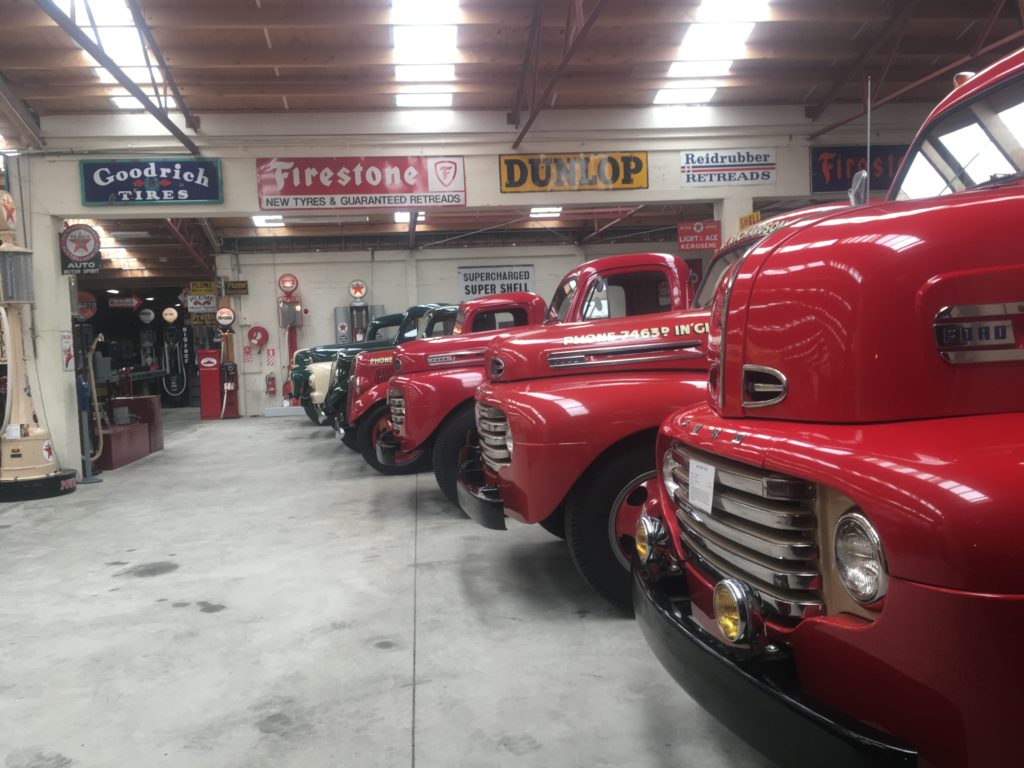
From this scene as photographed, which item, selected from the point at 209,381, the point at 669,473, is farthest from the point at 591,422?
the point at 209,381

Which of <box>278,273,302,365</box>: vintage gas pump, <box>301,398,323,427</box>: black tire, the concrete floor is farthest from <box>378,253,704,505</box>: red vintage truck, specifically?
<box>278,273,302,365</box>: vintage gas pump

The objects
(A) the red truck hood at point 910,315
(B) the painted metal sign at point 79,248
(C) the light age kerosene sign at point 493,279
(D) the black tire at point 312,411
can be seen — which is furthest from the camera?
(C) the light age kerosene sign at point 493,279

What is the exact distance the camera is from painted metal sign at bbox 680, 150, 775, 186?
8867mm

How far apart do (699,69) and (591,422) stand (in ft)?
20.9

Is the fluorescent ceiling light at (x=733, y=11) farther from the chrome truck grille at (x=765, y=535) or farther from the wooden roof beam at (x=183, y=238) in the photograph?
the wooden roof beam at (x=183, y=238)

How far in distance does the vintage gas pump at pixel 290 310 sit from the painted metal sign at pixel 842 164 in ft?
36.4

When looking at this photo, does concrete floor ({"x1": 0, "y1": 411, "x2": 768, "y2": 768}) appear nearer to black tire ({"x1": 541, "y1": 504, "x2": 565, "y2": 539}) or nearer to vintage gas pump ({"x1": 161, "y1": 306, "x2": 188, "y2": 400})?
black tire ({"x1": 541, "y1": 504, "x2": 565, "y2": 539})

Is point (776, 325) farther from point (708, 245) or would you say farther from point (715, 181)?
point (708, 245)

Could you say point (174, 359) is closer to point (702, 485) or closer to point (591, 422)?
point (591, 422)

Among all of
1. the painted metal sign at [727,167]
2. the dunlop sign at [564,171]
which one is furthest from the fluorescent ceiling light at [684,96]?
the dunlop sign at [564,171]

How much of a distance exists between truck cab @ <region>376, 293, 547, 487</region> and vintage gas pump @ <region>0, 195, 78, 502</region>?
3220mm

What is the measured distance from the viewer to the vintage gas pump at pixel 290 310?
16094 mm

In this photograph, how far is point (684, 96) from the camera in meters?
8.63

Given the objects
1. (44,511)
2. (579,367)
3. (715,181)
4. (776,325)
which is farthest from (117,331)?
(776,325)
